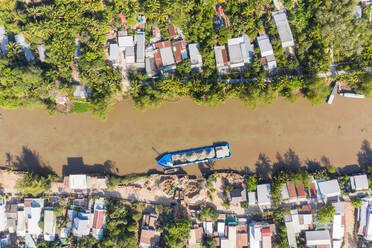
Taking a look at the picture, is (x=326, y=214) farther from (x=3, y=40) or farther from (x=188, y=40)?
(x=3, y=40)

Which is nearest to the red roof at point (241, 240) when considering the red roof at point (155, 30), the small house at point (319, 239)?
the small house at point (319, 239)

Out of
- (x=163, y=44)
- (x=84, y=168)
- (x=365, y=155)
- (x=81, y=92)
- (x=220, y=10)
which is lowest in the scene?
(x=365, y=155)

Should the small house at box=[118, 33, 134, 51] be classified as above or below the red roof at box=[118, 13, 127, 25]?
below

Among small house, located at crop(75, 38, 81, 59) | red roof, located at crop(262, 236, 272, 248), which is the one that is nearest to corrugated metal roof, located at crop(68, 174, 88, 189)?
small house, located at crop(75, 38, 81, 59)

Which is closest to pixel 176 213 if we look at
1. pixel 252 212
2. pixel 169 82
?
pixel 252 212

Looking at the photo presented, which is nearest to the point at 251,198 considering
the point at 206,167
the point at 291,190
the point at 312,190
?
the point at 291,190

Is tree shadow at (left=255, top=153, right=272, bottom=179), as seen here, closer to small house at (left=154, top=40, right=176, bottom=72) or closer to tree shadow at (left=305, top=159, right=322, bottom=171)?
tree shadow at (left=305, top=159, right=322, bottom=171)
